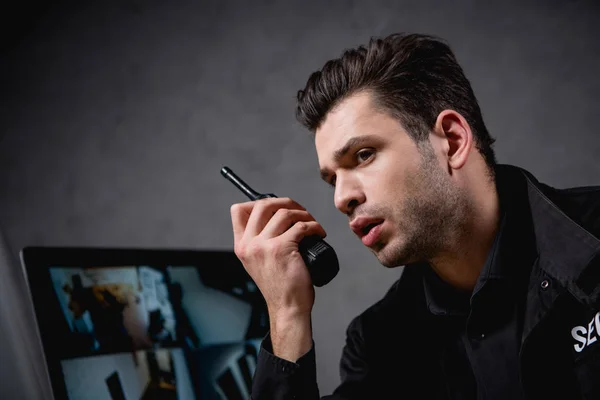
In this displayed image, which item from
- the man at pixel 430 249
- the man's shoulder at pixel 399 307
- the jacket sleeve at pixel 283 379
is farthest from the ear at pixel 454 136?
the jacket sleeve at pixel 283 379

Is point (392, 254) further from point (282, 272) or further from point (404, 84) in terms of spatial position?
point (404, 84)

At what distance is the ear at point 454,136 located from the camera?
3.87ft

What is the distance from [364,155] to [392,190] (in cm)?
10

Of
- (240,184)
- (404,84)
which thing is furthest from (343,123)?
(240,184)

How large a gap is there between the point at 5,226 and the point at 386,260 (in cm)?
102

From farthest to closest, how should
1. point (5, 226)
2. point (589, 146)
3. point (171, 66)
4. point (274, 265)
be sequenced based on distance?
point (171, 66), point (589, 146), point (5, 226), point (274, 265)

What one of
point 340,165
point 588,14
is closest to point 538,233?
point 340,165

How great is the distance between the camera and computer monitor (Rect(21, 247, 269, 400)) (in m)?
0.89

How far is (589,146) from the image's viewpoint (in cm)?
Result: 156

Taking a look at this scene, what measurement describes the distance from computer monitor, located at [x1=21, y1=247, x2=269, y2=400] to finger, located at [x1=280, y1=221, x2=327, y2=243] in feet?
0.65

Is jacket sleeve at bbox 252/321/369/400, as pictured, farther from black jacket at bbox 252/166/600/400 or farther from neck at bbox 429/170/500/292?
neck at bbox 429/170/500/292

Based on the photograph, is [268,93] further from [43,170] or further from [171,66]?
[43,170]

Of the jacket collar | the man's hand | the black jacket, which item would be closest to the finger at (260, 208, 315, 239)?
the man's hand

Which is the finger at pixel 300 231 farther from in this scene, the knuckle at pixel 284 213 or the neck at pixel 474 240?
the neck at pixel 474 240
